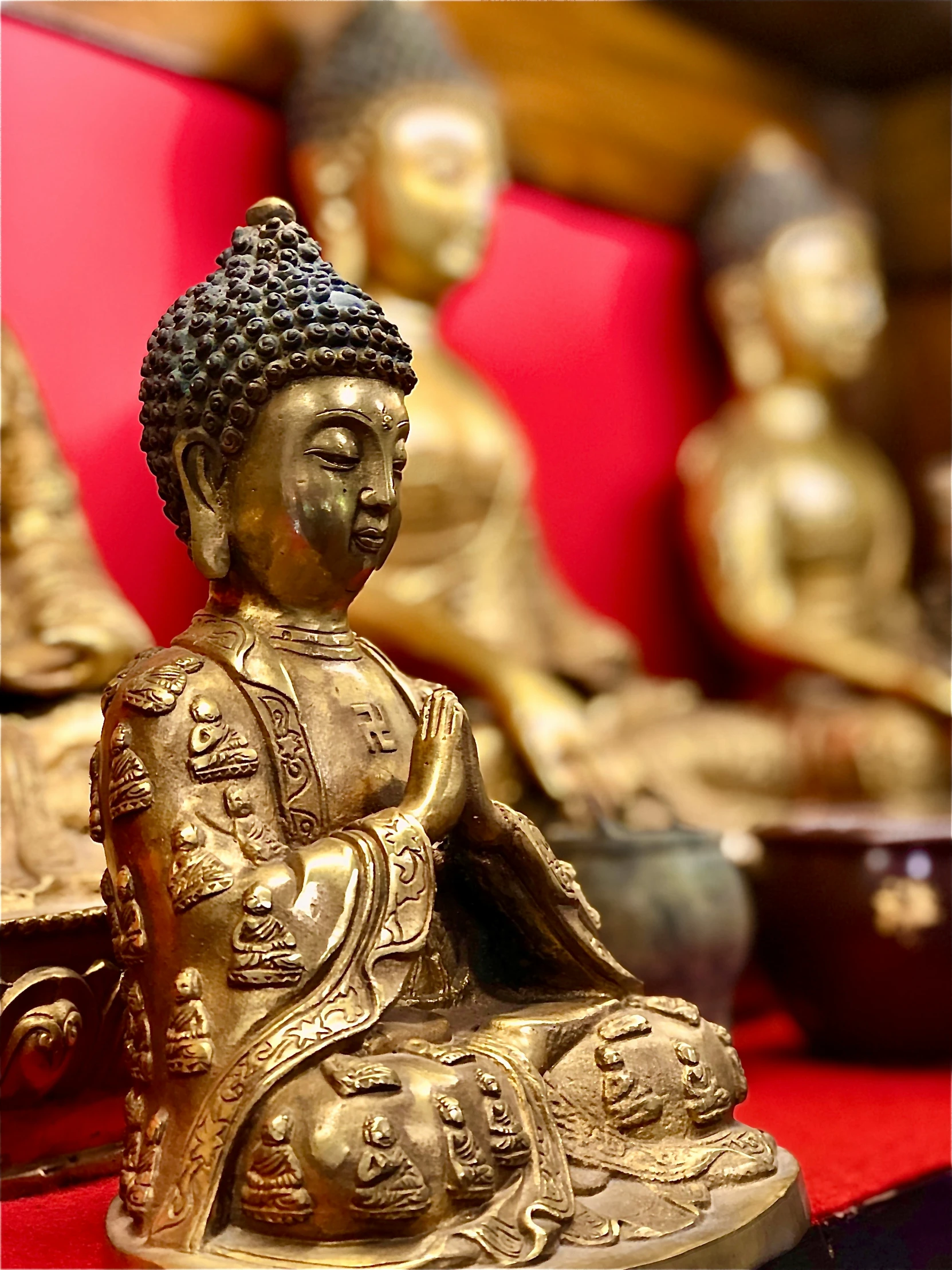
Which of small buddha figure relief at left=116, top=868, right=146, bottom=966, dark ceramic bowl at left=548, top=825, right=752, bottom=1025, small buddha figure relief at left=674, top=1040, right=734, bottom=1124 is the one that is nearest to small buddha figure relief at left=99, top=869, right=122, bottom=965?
small buddha figure relief at left=116, top=868, right=146, bottom=966

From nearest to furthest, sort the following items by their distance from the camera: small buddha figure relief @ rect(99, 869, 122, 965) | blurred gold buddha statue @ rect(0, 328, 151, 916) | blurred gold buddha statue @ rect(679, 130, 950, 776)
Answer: small buddha figure relief @ rect(99, 869, 122, 965) < blurred gold buddha statue @ rect(0, 328, 151, 916) < blurred gold buddha statue @ rect(679, 130, 950, 776)

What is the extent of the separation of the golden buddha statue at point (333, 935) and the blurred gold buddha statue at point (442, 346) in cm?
146

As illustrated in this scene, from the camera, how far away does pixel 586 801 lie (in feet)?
8.39

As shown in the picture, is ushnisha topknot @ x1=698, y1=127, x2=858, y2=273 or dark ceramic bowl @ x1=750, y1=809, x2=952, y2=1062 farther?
ushnisha topknot @ x1=698, y1=127, x2=858, y2=273

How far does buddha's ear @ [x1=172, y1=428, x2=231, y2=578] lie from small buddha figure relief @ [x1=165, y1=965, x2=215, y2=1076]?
431 millimetres

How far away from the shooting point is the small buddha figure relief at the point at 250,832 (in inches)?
54.7

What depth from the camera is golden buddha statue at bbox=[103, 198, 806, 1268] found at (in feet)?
4.15

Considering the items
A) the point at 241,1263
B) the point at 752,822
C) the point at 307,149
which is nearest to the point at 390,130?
the point at 307,149

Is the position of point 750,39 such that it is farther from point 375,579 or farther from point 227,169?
point 375,579

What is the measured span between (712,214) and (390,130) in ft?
4.53

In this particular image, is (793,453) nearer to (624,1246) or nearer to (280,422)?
(280,422)

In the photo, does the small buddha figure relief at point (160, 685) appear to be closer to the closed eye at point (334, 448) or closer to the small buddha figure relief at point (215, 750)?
the small buddha figure relief at point (215, 750)

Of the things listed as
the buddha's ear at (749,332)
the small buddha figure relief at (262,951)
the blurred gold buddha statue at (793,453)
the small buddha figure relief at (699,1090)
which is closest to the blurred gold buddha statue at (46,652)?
the small buddha figure relief at (262,951)

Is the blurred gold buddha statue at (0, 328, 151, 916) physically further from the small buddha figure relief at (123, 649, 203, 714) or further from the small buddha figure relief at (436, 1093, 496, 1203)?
the small buddha figure relief at (436, 1093, 496, 1203)
